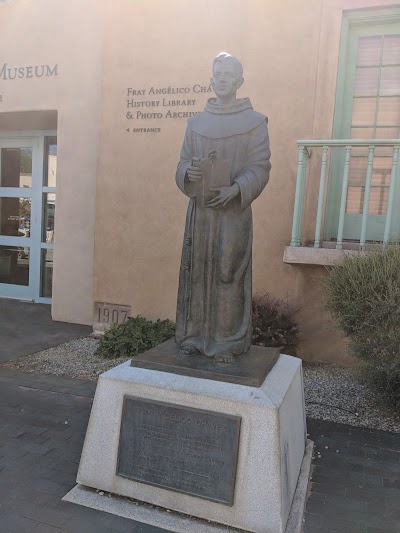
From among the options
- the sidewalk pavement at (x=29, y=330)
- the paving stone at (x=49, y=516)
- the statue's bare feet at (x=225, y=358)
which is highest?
the statue's bare feet at (x=225, y=358)

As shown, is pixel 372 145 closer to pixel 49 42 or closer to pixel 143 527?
pixel 143 527

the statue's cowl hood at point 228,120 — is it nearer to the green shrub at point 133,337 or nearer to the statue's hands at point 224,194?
the statue's hands at point 224,194

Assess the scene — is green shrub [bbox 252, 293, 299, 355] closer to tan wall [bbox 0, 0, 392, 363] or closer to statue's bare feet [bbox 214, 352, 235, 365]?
tan wall [bbox 0, 0, 392, 363]

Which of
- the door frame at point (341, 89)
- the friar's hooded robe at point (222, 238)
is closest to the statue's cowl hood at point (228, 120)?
the friar's hooded robe at point (222, 238)

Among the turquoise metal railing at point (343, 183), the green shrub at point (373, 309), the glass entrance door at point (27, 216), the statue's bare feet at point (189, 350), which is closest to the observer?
the statue's bare feet at point (189, 350)

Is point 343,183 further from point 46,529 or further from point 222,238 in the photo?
point 46,529

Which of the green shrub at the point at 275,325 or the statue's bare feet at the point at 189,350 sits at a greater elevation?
the statue's bare feet at the point at 189,350

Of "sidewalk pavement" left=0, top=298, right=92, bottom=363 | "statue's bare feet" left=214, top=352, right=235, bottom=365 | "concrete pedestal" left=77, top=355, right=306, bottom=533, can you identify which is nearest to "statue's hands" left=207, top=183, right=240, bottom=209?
"statue's bare feet" left=214, top=352, right=235, bottom=365

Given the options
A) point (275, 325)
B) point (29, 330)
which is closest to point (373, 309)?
point (275, 325)

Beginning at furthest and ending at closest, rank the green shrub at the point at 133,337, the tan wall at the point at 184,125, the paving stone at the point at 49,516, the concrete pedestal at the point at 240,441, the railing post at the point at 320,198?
the green shrub at the point at 133,337 < the tan wall at the point at 184,125 < the railing post at the point at 320,198 < the paving stone at the point at 49,516 < the concrete pedestal at the point at 240,441

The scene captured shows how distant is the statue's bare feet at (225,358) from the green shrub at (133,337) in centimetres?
281

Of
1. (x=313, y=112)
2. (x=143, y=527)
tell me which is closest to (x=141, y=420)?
(x=143, y=527)

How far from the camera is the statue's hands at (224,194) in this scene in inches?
110

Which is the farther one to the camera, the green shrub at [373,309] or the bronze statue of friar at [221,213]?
the green shrub at [373,309]
